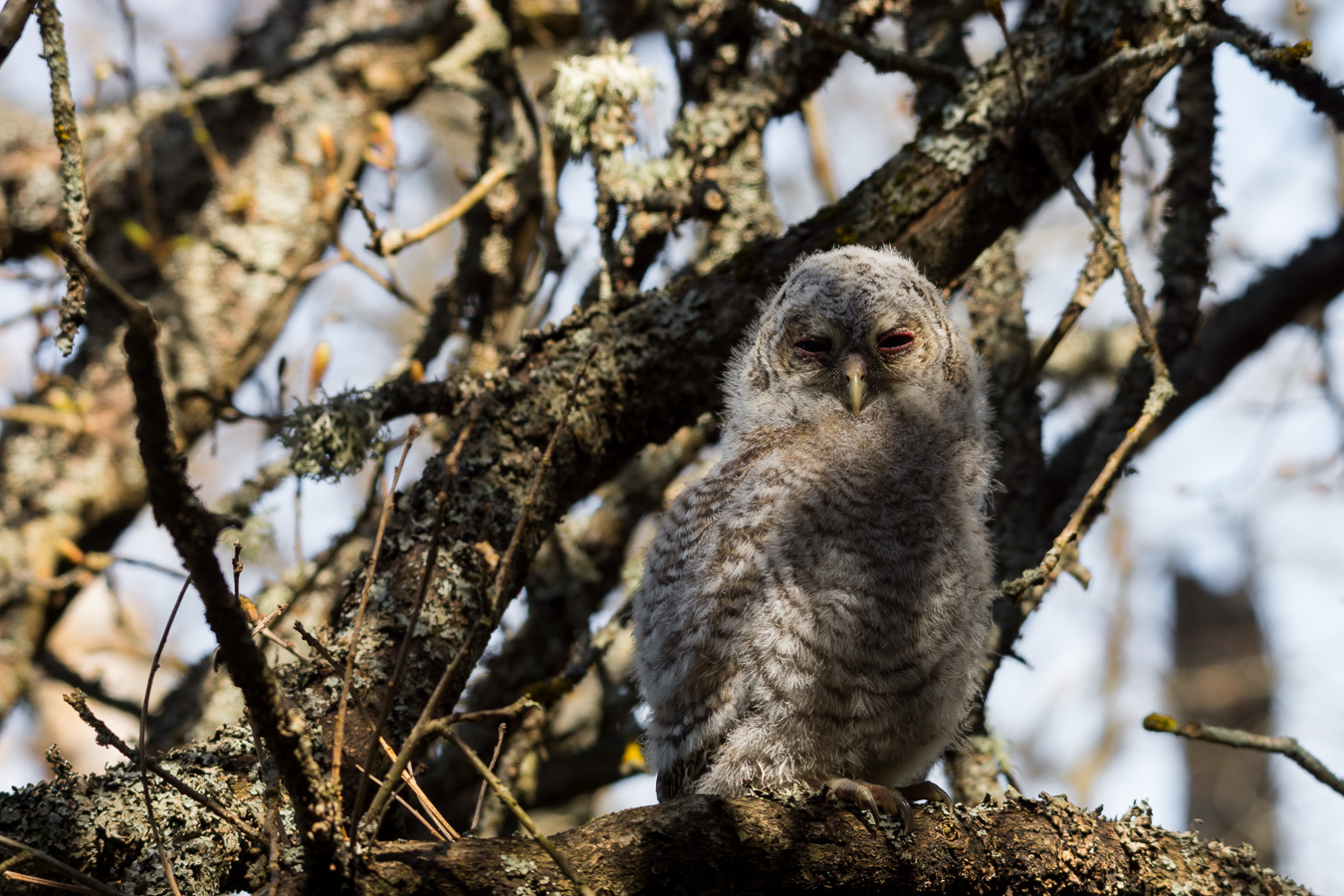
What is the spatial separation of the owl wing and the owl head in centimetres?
26

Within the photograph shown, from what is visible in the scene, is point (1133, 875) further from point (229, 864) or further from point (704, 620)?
point (229, 864)

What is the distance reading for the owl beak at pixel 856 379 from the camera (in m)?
2.70

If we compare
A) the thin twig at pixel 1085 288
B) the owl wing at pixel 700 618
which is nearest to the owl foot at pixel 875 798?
the owl wing at pixel 700 618

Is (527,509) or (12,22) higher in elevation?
(12,22)

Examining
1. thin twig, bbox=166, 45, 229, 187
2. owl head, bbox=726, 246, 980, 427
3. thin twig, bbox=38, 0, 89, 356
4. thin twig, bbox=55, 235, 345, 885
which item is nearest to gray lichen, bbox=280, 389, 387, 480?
thin twig, bbox=38, 0, 89, 356

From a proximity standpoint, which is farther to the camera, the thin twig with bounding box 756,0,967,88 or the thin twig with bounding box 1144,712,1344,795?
the thin twig with bounding box 756,0,967,88

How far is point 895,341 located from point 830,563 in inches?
31.1

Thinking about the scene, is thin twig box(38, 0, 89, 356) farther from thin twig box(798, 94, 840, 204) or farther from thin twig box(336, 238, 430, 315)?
thin twig box(798, 94, 840, 204)

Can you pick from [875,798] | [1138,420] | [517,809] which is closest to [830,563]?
[875,798]

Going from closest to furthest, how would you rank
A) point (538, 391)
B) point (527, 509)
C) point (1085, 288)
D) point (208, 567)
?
point (208, 567) → point (527, 509) → point (538, 391) → point (1085, 288)

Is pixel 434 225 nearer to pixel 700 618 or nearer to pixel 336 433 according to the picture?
pixel 336 433

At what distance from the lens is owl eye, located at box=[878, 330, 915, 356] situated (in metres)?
2.85

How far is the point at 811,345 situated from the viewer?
9.46ft

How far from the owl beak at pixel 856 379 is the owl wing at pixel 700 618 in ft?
0.96
